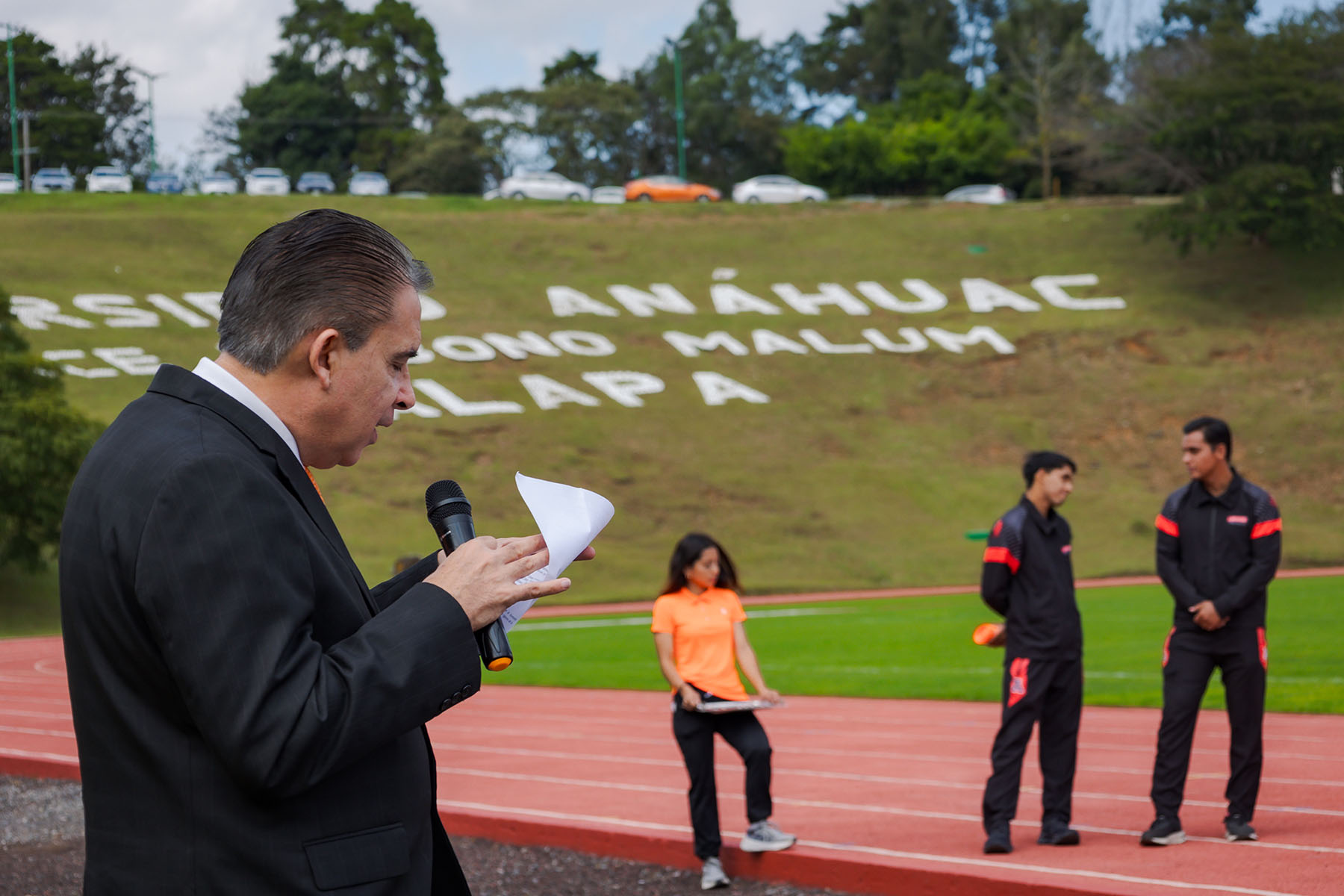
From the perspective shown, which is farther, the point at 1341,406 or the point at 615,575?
the point at 1341,406

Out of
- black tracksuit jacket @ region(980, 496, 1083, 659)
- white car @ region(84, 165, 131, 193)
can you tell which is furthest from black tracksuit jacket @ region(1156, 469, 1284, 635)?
white car @ region(84, 165, 131, 193)

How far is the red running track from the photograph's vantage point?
A: 6.25 metres

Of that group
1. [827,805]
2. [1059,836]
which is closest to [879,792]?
[827,805]

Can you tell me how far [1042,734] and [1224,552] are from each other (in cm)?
144

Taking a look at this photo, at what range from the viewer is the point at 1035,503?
7488 millimetres

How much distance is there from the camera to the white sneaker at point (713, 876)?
6.58 metres

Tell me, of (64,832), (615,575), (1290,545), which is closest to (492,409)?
(615,575)

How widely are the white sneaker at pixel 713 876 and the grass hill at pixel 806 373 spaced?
19.9m

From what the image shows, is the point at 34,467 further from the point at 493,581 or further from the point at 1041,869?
the point at 493,581

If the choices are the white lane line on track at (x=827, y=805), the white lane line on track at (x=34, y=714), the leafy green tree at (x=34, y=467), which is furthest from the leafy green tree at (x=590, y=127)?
the white lane line on track at (x=827, y=805)

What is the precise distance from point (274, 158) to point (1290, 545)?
62.5m

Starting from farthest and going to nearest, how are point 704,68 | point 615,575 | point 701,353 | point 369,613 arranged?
point 704,68
point 701,353
point 615,575
point 369,613

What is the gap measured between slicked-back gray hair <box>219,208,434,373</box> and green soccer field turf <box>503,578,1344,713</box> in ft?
36.5

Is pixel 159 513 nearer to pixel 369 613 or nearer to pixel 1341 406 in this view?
pixel 369 613
